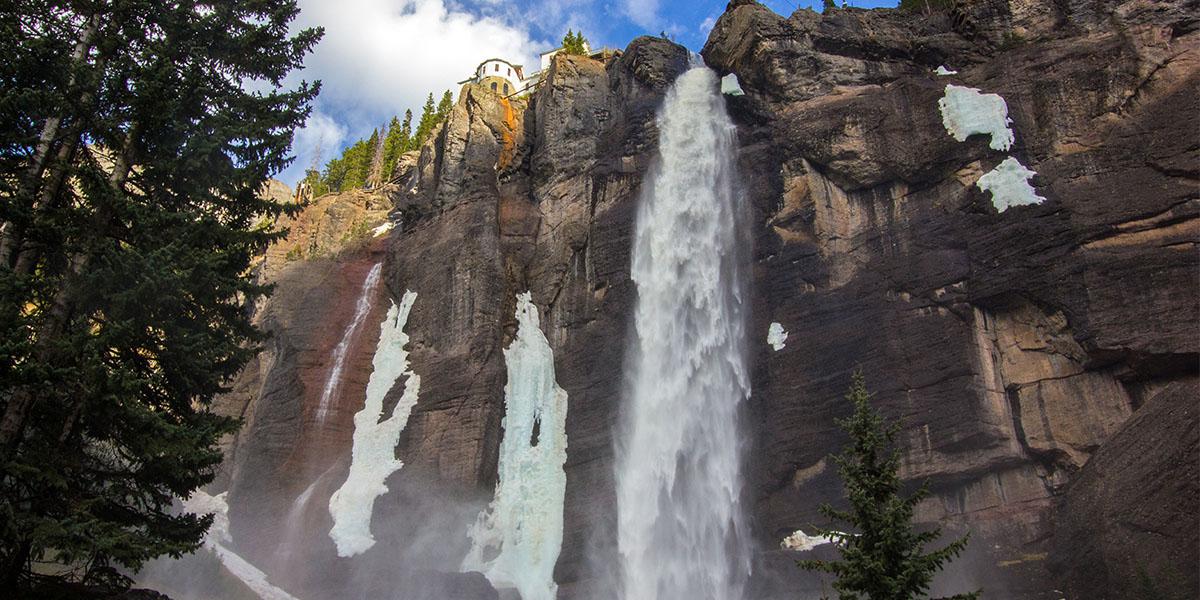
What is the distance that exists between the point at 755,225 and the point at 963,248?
7837mm

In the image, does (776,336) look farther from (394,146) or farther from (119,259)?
(394,146)

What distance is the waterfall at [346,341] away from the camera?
117 feet

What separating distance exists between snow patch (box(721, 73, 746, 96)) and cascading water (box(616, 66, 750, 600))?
0.53 metres

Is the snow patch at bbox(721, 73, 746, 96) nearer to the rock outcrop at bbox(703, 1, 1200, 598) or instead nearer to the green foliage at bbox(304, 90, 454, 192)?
the rock outcrop at bbox(703, 1, 1200, 598)

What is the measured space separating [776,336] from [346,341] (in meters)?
19.3

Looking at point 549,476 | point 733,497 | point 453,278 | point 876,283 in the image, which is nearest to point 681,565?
point 733,497

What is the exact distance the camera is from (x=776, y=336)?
3059cm

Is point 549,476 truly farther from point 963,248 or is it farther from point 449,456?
point 963,248

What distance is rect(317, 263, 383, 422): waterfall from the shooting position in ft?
117

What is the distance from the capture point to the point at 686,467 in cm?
3008

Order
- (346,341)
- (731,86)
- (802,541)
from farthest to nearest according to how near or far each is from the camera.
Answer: (346,341), (731,86), (802,541)

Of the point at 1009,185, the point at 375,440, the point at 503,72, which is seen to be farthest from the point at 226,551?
the point at 503,72

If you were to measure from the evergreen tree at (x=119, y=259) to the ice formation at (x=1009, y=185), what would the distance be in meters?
22.7

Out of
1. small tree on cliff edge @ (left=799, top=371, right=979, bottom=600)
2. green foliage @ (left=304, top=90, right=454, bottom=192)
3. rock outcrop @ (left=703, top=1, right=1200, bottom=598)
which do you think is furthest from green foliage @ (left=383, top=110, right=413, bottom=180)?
small tree on cliff edge @ (left=799, top=371, right=979, bottom=600)
